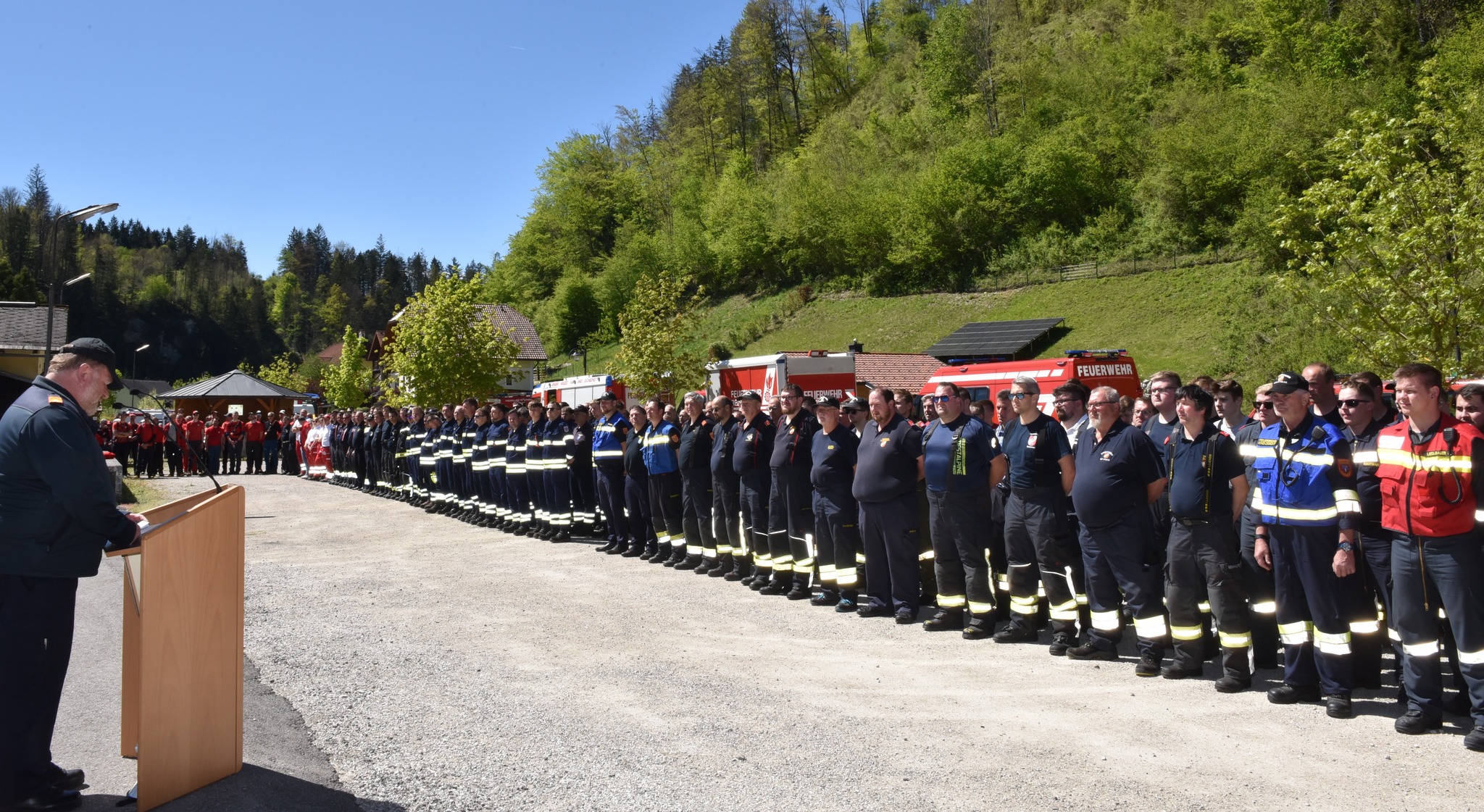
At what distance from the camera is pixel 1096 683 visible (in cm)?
627

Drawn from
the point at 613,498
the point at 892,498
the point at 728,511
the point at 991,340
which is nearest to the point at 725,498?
the point at 728,511

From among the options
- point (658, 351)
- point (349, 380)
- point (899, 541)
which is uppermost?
point (349, 380)

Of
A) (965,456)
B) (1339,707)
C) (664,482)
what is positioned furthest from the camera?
(664,482)

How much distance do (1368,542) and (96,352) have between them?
6794 millimetres

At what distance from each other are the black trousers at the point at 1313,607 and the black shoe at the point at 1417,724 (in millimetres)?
379

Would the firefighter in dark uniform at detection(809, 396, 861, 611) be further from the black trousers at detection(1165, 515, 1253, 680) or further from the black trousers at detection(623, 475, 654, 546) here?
the black trousers at detection(623, 475, 654, 546)

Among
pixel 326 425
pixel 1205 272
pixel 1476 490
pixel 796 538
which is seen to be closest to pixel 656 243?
pixel 1205 272

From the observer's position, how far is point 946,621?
26.0ft

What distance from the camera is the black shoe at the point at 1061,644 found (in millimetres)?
7059

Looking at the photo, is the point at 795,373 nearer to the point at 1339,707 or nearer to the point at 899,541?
the point at 899,541

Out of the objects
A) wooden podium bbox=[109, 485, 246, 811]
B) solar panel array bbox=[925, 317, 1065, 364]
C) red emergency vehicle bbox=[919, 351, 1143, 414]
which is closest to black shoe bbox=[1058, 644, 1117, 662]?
wooden podium bbox=[109, 485, 246, 811]

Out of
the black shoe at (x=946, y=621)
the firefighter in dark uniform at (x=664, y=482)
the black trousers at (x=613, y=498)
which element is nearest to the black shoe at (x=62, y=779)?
the black shoe at (x=946, y=621)

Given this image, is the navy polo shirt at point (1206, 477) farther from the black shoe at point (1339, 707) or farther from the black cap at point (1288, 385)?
the black shoe at point (1339, 707)

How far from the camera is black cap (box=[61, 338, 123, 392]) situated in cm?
438
